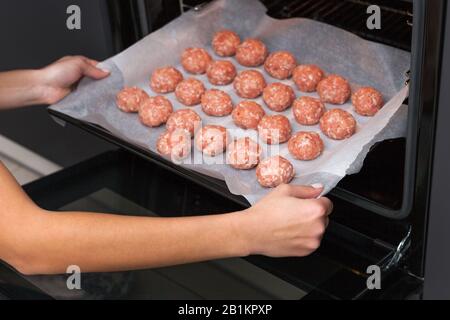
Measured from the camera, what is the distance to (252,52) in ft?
6.00

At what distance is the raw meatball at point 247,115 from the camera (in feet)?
5.53

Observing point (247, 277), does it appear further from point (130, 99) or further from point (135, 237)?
point (130, 99)

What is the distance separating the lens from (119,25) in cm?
181

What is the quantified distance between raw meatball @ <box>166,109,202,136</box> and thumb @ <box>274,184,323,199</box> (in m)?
0.44

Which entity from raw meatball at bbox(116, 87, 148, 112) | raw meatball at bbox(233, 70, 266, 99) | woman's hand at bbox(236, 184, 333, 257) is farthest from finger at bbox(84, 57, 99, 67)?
woman's hand at bbox(236, 184, 333, 257)

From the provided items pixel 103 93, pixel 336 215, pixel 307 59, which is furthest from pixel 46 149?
pixel 336 215

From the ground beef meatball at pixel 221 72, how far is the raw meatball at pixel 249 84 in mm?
40

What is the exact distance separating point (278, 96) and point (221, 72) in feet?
0.60

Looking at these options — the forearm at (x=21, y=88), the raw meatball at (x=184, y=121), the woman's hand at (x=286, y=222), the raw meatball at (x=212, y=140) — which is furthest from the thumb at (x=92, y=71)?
the woman's hand at (x=286, y=222)

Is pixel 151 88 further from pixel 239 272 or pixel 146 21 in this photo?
pixel 239 272

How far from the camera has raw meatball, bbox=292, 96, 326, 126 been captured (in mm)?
1655

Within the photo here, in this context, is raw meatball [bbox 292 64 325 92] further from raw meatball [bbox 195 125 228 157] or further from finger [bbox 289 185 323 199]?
finger [bbox 289 185 323 199]

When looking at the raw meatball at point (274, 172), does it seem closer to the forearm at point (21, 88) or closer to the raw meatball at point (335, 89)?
the raw meatball at point (335, 89)

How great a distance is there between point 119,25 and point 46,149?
634 mm
